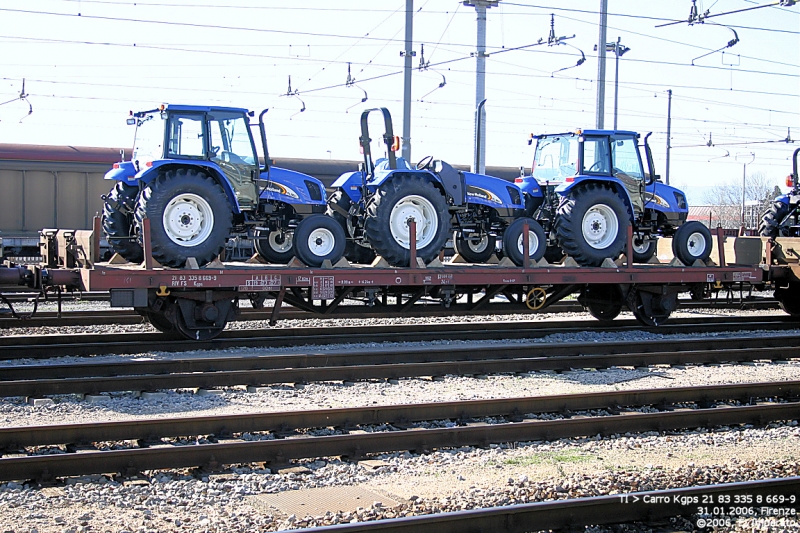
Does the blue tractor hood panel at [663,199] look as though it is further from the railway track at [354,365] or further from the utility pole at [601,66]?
the utility pole at [601,66]

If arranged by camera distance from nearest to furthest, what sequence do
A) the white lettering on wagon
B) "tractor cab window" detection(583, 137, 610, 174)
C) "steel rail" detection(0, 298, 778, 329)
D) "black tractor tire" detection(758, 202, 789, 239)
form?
the white lettering on wagon
"steel rail" detection(0, 298, 778, 329)
"tractor cab window" detection(583, 137, 610, 174)
"black tractor tire" detection(758, 202, 789, 239)

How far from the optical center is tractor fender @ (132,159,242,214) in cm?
1163

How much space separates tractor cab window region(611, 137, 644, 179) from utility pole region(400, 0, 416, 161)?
5.88m

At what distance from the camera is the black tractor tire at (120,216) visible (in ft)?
40.3

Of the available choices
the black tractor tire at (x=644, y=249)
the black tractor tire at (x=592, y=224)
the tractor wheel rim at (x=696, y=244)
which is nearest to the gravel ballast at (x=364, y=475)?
the black tractor tire at (x=592, y=224)

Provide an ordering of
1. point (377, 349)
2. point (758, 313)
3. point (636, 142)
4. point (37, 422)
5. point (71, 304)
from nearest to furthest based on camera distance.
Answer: point (37, 422) < point (377, 349) < point (636, 142) < point (71, 304) < point (758, 313)

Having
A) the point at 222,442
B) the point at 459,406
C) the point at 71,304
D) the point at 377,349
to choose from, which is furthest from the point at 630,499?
the point at 71,304

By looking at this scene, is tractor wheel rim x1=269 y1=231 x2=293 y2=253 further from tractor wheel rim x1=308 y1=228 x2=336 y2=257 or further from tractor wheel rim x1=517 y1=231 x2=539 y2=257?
tractor wheel rim x1=517 y1=231 x2=539 y2=257

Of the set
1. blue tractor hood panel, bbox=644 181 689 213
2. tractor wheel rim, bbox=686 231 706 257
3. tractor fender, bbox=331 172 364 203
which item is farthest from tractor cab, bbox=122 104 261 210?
tractor wheel rim, bbox=686 231 706 257

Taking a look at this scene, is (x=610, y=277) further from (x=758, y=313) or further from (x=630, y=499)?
(x=630, y=499)

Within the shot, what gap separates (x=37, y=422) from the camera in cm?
799

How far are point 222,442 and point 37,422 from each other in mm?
2014

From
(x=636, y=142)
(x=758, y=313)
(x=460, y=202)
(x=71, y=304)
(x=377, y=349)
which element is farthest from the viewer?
(x=758, y=313)

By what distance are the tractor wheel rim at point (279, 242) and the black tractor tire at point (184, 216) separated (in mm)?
1498
